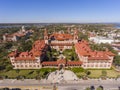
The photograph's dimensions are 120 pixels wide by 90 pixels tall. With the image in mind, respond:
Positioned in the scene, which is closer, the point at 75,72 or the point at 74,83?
the point at 74,83

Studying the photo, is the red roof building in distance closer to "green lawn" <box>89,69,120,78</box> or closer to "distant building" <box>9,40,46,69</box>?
"green lawn" <box>89,69,120,78</box>

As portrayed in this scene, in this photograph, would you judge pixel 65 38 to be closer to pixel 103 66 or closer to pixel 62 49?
pixel 62 49

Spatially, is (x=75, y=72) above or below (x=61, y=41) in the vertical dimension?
below

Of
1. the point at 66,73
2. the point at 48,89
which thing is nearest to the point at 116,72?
the point at 66,73

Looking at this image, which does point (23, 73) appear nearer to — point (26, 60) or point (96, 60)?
point (26, 60)

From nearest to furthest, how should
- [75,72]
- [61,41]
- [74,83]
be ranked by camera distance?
[74,83] → [75,72] → [61,41]

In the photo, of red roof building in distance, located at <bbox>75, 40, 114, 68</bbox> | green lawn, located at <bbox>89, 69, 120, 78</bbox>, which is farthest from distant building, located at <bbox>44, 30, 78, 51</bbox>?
green lawn, located at <bbox>89, 69, 120, 78</bbox>

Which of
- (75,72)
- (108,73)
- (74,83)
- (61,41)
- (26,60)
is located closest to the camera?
(74,83)

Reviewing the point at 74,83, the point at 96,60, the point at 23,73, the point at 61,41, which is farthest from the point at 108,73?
the point at 61,41

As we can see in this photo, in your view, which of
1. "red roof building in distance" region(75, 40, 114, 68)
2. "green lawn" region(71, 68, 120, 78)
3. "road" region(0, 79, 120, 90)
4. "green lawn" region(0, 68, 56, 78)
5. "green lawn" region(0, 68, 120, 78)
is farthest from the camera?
"red roof building in distance" region(75, 40, 114, 68)

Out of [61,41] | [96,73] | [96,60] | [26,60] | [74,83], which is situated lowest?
[74,83]

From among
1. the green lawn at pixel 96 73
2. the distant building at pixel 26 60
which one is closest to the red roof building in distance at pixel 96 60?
the green lawn at pixel 96 73
